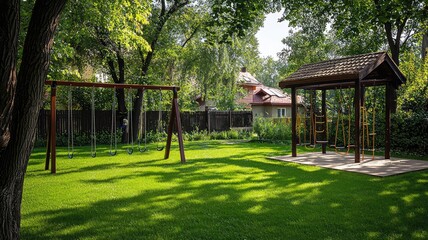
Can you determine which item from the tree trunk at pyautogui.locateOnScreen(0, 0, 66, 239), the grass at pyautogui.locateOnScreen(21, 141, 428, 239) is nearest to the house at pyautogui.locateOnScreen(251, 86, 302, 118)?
the grass at pyautogui.locateOnScreen(21, 141, 428, 239)

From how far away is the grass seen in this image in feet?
13.5

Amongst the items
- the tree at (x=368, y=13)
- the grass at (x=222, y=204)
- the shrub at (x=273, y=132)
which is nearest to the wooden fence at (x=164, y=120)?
the shrub at (x=273, y=132)

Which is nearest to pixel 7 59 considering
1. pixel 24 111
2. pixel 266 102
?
pixel 24 111

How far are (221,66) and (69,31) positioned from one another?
13384mm

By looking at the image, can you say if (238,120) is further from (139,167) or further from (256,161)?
(139,167)

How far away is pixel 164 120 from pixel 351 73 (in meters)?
12.9

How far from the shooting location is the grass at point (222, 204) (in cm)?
411

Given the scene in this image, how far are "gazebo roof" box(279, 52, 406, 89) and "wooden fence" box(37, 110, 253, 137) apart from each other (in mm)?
10468

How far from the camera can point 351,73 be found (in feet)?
28.9

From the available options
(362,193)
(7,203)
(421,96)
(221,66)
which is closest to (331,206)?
(362,193)

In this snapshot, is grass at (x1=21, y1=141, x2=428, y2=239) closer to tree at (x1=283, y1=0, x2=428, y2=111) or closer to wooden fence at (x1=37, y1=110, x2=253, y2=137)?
tree at (x1=283, y1=0, x2=428, y2=111)

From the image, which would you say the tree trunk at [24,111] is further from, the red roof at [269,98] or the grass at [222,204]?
the red roof at [269,98]

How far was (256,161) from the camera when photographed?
9992 millimetres

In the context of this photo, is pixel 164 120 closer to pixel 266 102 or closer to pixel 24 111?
pixel 24 111
